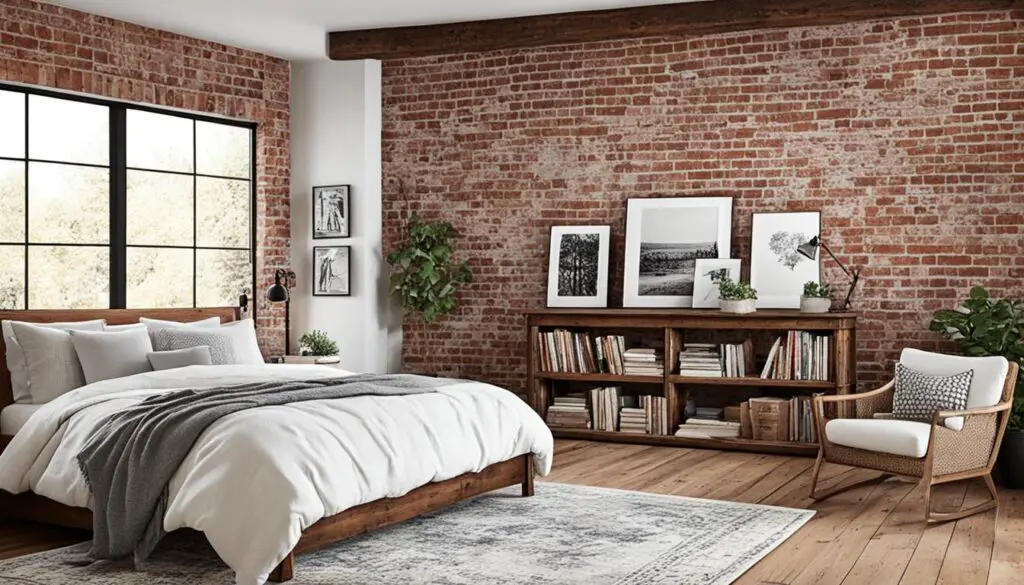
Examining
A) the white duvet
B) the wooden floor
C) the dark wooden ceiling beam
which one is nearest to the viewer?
the white duvet

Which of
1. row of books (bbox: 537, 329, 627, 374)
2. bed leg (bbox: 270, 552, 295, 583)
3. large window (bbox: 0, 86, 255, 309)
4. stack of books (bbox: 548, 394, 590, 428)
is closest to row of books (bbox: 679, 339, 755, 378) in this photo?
row of books (bbox: 537, 329, 627, 374)

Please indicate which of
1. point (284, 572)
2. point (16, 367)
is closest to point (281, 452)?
point (284, 572)

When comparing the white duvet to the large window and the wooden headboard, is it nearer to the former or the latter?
the wooden headboard

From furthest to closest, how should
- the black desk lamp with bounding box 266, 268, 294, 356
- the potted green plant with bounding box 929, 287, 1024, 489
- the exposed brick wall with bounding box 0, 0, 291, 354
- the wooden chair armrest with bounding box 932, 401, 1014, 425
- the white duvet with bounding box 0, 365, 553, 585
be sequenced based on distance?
1. the black desk lamp with bounding box 266, 268, 294, 356
2. the exposed brick wall with bounding box 0, 0, 291, 354
3. the potted green plant with bounding box 929, 287, 1024, 489
4. the wooden chair armrest with bounding box 932, 401, 1014, 425
5. the white duvet with bounding box 0, 365, 553, 585

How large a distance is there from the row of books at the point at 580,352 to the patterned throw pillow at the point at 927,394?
7.80 ft

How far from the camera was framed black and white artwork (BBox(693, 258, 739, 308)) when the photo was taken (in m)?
8.34

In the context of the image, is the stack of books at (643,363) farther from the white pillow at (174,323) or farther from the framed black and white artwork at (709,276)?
the white pillow at (174,323)

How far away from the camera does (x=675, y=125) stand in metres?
8.70

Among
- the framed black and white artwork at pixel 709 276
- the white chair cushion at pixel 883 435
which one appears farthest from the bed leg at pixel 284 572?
the framed black and white artwork at pixel 709 276

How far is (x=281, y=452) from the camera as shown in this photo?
4648 millimetres

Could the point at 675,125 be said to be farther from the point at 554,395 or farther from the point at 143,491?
the point at 143,491

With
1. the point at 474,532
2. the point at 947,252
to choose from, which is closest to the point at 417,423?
the point at 474,532

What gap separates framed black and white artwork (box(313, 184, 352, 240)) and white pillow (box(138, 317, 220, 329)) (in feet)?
6.65

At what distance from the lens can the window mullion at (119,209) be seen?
8156 millimetres
